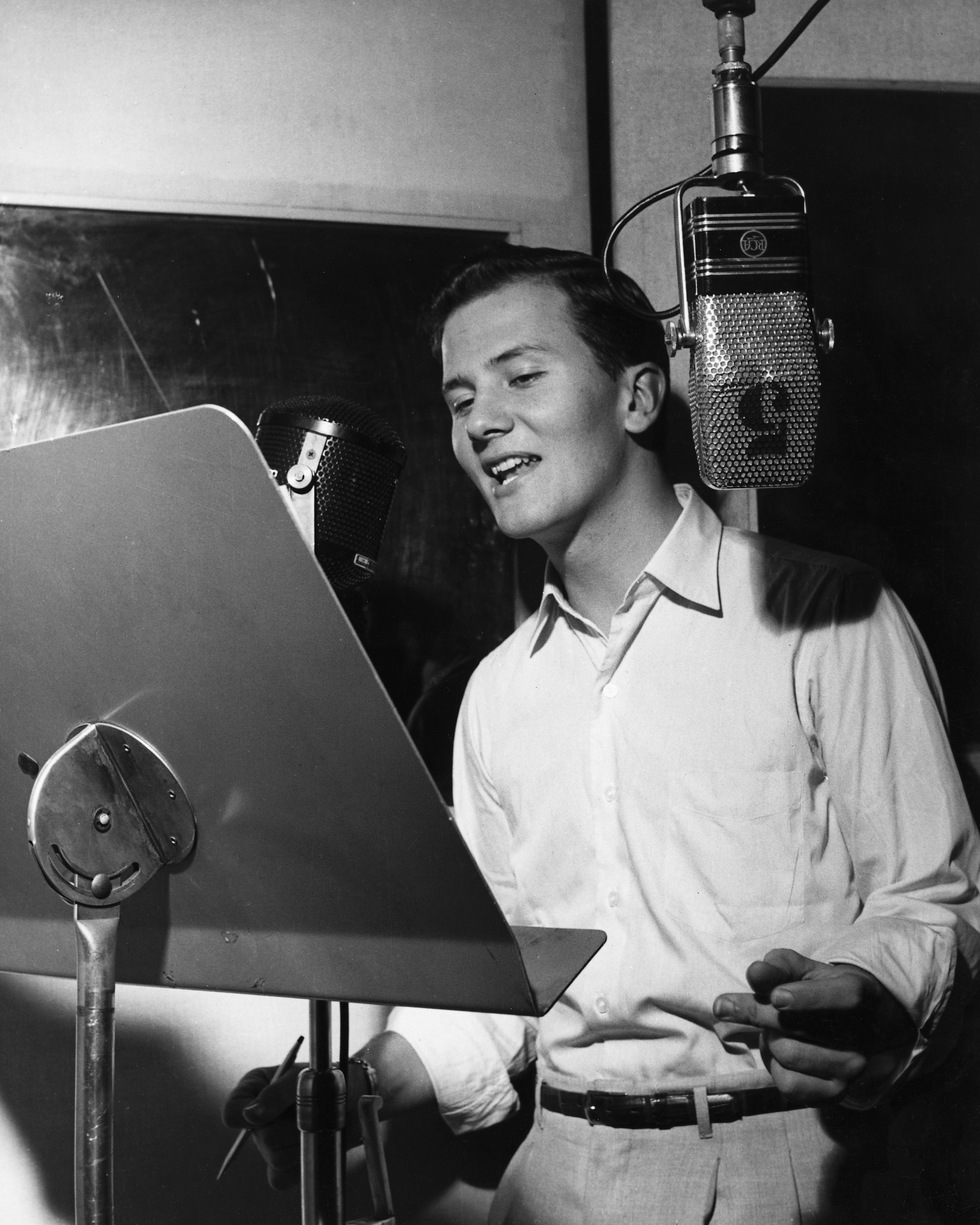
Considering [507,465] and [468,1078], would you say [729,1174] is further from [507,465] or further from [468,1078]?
[507,465]

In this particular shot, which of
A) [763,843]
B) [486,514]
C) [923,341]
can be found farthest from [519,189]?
[763,843]

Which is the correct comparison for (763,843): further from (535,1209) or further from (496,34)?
(496,34)

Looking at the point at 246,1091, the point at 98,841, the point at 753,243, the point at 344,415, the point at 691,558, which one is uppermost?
the point at 753,243

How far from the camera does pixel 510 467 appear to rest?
3.78 ft

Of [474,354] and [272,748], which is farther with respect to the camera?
[474,354]

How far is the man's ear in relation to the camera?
1.15 meters

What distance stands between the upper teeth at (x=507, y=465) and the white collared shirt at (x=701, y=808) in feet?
0.42

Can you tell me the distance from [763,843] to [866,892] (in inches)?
3.9

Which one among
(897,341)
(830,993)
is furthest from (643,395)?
(830,993)

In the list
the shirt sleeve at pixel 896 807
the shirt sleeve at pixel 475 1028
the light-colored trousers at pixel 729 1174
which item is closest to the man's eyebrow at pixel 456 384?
the shirt sleeve at pixel 475 1028

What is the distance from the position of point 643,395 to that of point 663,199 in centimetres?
19

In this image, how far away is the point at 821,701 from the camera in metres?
1.08

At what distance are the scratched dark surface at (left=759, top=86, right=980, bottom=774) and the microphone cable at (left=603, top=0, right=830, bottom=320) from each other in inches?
4.2

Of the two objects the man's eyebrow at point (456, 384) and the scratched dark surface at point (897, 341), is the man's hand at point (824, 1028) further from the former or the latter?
the man's eyebrow at point (456, 384)
